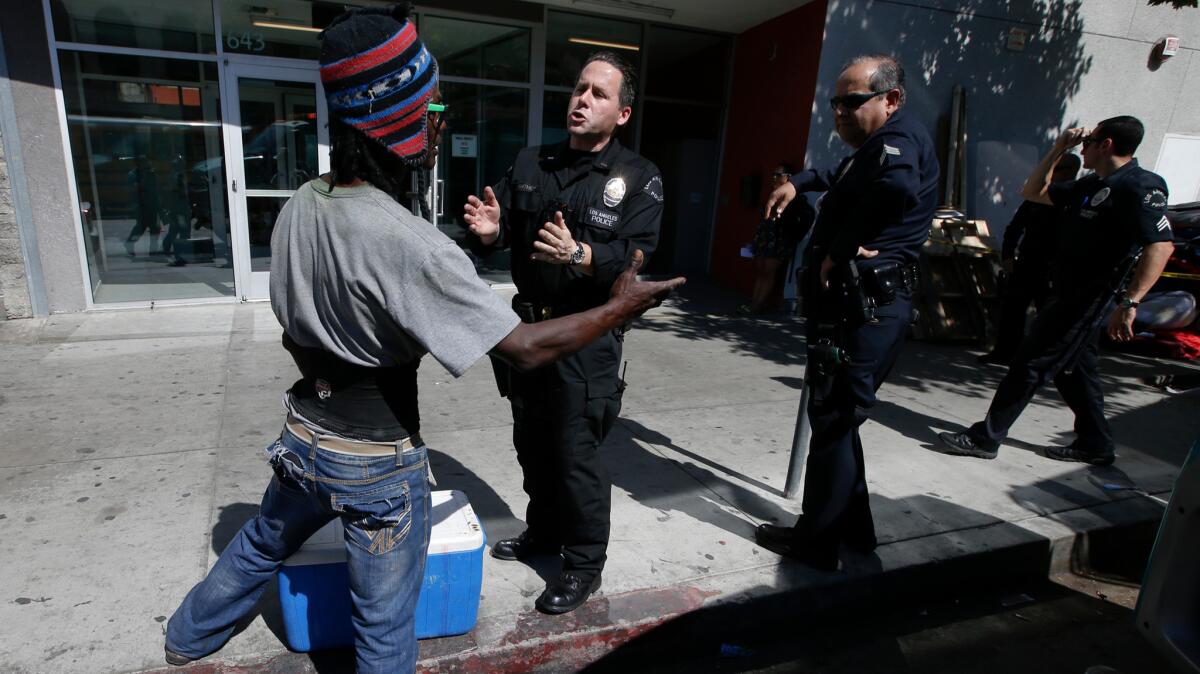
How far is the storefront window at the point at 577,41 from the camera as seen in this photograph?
28.7 feet

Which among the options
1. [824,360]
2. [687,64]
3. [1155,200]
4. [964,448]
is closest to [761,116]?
[687,64]

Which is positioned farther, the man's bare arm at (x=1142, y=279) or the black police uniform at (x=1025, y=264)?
the black police uniform at (x=1025, y=264)

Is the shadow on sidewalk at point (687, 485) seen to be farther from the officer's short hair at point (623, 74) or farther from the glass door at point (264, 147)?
the glass door at point (264, 147)

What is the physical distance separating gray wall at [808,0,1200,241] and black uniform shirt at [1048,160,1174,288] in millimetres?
4259

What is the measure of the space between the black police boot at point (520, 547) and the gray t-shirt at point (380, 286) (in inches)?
61.0

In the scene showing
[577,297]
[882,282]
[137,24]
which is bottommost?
[577,297]

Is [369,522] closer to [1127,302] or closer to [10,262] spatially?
[1127,302]

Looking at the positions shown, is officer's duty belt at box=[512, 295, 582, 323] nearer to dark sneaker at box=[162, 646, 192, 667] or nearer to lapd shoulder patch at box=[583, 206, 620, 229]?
lapd shoulder patch at box=[583, 206, 620, 229]

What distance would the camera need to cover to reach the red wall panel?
8.27 metres

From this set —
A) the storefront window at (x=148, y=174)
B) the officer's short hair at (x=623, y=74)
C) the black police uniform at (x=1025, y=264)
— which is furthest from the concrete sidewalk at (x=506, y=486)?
the officer's short hair at (x=623, y=74)

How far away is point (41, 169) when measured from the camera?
653 cm

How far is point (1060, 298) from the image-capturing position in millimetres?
4301

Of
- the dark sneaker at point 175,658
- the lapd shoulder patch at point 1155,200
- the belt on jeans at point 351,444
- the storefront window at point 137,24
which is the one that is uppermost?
the storefront window at point 137,24

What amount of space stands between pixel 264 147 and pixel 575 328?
6.88m
